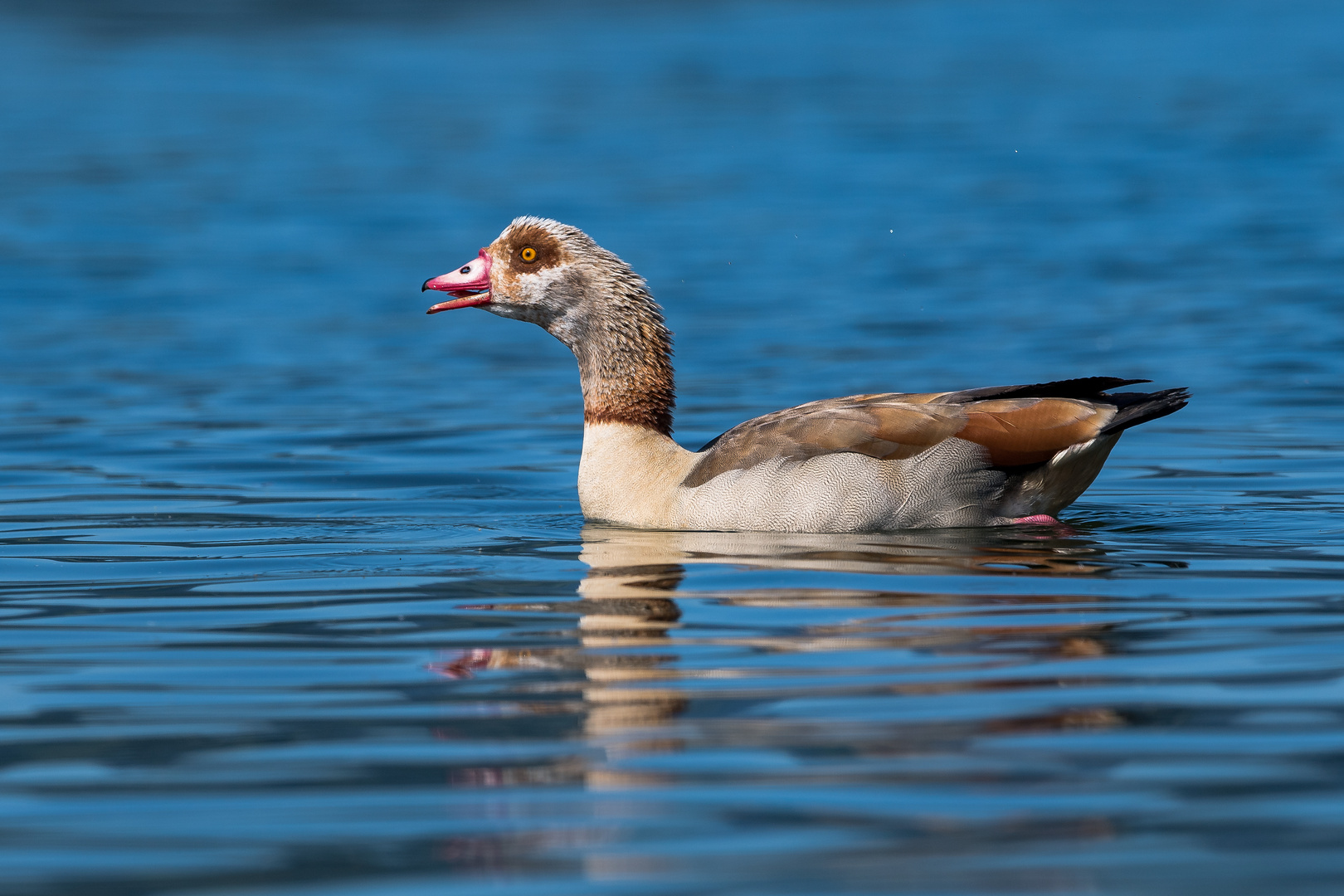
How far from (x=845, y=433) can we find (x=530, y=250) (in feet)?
7.05

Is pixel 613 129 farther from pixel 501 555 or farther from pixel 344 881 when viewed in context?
pixel 344 881

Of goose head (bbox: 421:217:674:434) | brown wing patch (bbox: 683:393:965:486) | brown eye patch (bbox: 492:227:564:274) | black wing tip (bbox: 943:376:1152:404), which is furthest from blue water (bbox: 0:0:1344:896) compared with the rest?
brown eye patch (bbox: 492:227:564:274)

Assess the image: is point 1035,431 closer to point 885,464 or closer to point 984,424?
point 984,424

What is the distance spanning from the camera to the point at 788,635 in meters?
6.87

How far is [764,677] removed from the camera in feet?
20.5

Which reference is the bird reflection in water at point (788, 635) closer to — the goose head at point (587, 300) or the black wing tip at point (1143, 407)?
the black wing tip at point (1143, 407)

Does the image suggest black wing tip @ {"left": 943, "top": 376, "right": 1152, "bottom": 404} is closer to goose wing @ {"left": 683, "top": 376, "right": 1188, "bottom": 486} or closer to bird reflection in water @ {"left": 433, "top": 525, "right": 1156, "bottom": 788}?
goose wing @ {"left": 683, "top": 376, "right": 1188, "bottom": 486}

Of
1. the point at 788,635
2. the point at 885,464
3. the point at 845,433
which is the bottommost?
the point at 788,635

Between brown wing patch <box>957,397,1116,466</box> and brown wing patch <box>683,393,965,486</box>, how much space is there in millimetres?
133

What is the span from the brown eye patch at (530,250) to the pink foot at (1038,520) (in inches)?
107

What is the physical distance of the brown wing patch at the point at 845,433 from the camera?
29.4 feet

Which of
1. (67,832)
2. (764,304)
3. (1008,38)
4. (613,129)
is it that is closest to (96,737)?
(67,832)

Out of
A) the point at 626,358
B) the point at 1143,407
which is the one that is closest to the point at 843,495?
the point at 1143,407

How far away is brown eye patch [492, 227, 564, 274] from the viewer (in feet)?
33.2
